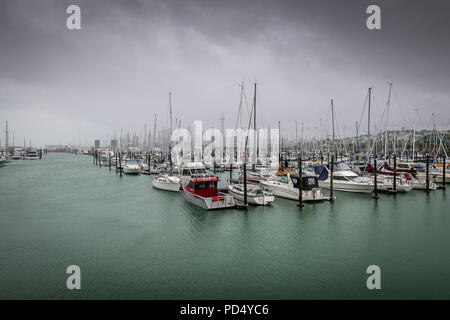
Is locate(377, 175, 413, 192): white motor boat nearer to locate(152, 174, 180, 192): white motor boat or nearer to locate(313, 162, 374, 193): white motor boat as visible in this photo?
locate(313, 162, 374, 193): white motor boat

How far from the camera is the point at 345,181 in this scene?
1265 inches

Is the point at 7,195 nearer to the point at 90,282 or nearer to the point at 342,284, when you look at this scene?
the point at 90,282

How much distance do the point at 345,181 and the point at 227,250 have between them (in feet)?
76.6

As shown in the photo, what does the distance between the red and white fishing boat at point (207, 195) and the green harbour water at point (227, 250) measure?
33.4 inches

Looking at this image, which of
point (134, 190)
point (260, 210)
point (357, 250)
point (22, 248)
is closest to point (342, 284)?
point (357, 250)

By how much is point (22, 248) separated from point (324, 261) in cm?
1760

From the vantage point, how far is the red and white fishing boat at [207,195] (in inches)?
903

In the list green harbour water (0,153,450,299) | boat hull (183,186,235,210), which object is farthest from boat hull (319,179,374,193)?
boat hull (183,186,235,210)

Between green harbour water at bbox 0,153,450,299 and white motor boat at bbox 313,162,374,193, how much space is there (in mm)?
4965

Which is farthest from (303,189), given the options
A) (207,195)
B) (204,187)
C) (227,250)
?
(227,250)

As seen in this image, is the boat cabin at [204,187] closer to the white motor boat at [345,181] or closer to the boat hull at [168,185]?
the boat hull at [168,185]

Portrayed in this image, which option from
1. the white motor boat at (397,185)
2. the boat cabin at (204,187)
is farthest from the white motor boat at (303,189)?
the white motor boat at (397,185)

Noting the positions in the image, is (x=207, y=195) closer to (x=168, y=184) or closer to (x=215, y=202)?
(x=215, y=202)

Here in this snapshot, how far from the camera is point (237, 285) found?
430 inches
